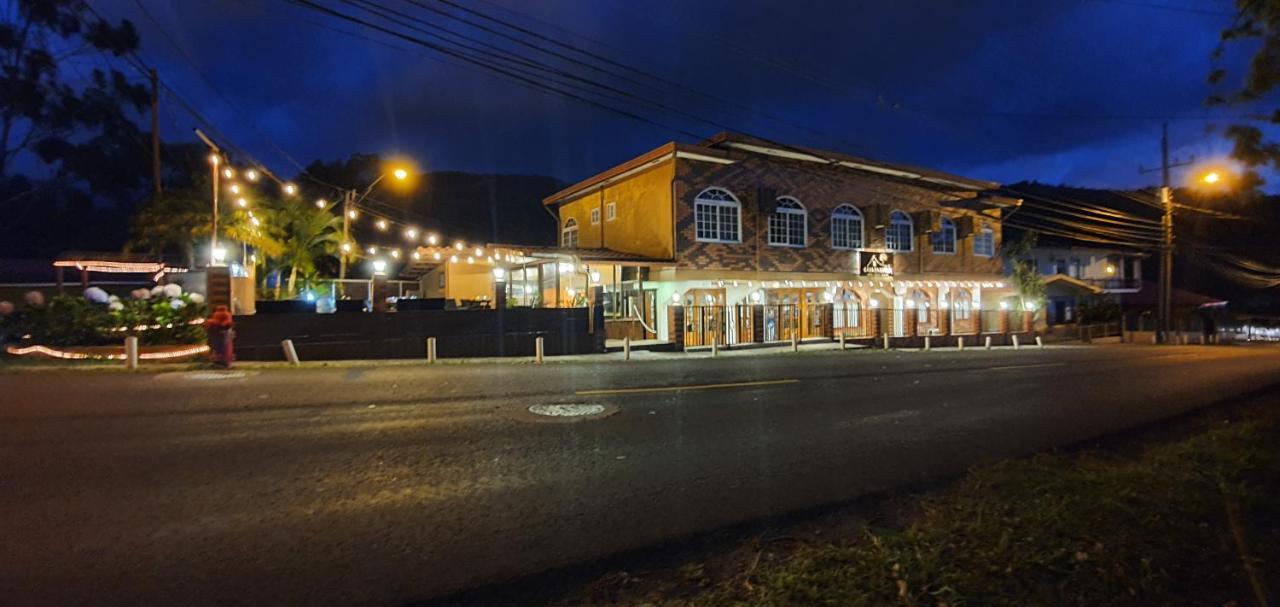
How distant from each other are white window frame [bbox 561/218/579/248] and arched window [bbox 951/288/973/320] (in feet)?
56.7

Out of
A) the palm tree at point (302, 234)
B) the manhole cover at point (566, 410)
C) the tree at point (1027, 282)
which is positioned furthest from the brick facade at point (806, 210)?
the manhole cover at point (566, 410)

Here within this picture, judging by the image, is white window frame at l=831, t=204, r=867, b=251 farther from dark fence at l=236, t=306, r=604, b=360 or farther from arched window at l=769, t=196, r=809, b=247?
dark fence at l=236, t=306, r=604, b=360

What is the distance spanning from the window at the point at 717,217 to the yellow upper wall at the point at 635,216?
1.22 metres

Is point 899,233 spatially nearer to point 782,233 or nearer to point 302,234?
point 782,233

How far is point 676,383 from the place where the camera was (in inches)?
494

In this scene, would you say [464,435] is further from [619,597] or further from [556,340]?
[556,340]

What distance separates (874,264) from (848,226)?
1926 millimetres

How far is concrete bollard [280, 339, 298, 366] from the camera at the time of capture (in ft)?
52.2

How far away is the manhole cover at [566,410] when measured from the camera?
29.9ft

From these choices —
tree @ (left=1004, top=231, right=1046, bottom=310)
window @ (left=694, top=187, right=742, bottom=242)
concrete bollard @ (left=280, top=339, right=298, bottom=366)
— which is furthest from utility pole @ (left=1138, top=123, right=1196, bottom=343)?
concrete bollard @ (left=280, top=339, right=298, bottom=366)

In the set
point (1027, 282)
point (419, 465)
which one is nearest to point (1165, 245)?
point (1027, 282)

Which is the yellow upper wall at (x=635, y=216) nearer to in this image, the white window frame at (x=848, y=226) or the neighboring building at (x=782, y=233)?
the neighboring building at (x=782, y=233)

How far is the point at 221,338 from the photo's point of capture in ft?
48.2

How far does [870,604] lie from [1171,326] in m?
42.7
